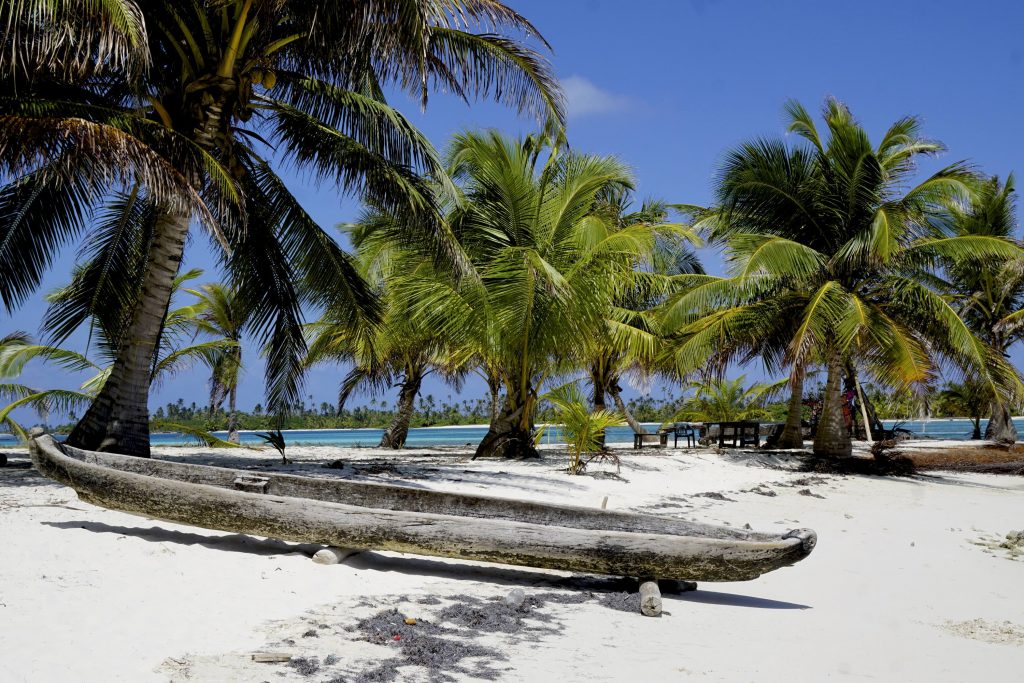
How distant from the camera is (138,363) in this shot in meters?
9.42

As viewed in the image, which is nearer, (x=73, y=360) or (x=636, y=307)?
(x=73, y=360)

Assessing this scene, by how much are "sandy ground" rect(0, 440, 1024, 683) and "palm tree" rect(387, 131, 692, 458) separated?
20.8 ft

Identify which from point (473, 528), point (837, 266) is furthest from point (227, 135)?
point (837, 266)

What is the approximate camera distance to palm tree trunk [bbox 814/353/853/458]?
666 inches

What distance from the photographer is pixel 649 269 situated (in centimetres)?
2169

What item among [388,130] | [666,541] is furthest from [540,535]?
[388,130]

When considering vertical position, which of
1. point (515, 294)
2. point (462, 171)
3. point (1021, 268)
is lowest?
point (515, 294)

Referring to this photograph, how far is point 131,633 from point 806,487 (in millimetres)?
11360

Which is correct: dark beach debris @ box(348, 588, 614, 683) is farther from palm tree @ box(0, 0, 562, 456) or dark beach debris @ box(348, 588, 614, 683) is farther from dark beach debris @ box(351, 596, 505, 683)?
palm tree @ box(0, 0, 562, 456)

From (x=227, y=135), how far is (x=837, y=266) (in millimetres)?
12472

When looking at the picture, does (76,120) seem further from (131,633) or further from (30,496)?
(131,633)

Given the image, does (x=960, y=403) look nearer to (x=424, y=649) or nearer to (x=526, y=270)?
(x=526, y=270)

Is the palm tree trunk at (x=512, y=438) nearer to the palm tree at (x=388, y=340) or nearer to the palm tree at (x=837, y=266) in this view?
the palm tree at (x=388, y=340)

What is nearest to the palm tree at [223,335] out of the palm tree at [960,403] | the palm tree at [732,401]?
the palm tree at [732,401]
